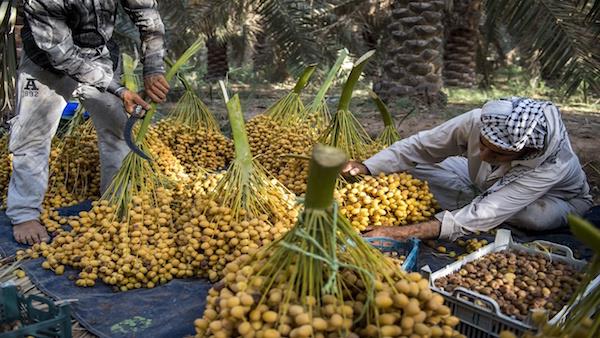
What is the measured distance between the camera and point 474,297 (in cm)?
185

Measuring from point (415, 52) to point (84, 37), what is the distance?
4075 mm

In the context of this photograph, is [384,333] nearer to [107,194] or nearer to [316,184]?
[316,184]

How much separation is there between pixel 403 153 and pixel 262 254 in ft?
5.69

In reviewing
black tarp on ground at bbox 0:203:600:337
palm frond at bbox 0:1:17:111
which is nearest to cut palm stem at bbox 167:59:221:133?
palm frond at bbox 0:1:17:111

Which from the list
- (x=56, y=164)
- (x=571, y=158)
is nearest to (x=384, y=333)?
(x=571, y=158)

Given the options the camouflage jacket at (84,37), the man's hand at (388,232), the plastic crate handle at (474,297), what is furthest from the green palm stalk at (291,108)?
the plastic crate handle at (474,297)

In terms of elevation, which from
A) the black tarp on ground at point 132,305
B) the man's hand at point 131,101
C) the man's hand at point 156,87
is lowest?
the black tarp on ground at point 132,305

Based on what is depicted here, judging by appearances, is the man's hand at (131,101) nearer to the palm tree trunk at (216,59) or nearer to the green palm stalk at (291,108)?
the green palm stalk at (291,108)

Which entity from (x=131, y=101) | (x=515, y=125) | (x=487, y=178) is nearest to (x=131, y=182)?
(x=131, y=101)

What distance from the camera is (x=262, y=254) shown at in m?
1.55

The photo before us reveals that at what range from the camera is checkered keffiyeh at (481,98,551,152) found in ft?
8.66

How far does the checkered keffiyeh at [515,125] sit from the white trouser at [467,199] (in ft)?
1.65

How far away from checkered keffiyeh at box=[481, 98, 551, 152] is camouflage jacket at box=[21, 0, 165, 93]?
70.4 inches

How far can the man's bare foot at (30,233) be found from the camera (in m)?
2.82
